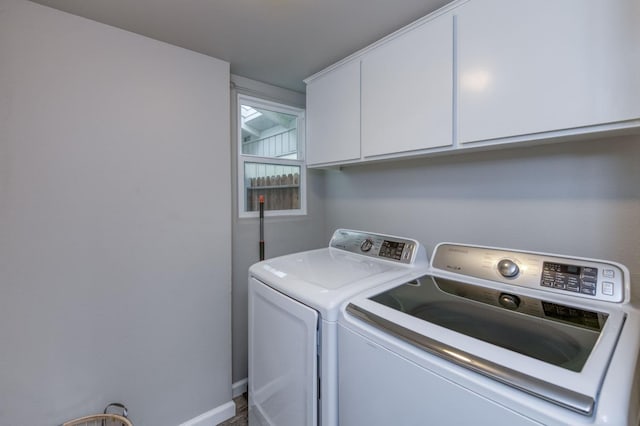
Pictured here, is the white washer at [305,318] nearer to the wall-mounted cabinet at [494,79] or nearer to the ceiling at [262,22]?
the wall-mounted cabinet at [494,79]

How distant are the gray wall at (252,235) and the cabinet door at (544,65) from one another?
59.1 inches

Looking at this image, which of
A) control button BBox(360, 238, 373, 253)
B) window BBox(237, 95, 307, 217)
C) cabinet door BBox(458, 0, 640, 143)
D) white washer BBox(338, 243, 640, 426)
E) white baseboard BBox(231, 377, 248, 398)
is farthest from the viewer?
window BBox(237, 95, 307, 217)

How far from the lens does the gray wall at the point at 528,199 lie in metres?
1.20

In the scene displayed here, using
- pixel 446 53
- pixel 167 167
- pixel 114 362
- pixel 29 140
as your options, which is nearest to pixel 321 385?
pixel 114 362

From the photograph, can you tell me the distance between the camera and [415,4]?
138 cm

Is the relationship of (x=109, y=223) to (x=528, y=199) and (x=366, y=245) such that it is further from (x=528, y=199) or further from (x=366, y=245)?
(x=528, y=199)

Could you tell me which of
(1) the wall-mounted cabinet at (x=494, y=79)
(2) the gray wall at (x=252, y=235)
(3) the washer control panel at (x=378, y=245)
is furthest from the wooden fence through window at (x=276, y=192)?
(1) the wall-mounted cabinet at (x=494, y=79)

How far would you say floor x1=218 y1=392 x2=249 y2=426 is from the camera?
1924 mm

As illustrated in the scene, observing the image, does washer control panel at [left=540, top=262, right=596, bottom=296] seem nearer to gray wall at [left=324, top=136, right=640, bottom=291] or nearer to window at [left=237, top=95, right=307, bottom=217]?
gray wall at [left=324, top=136, right=640, bottom=291]

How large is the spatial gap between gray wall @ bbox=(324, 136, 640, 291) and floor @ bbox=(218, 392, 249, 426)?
1.70m

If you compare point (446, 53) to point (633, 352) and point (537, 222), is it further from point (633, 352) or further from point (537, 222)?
point (633, 352)

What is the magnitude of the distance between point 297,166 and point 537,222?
5.96 feet

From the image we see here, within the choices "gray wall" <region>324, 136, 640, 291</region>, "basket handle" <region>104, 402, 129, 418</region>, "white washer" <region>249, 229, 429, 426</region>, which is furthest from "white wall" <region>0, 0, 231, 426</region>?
"gray wall" <region>324, 136, 640, 291</region>

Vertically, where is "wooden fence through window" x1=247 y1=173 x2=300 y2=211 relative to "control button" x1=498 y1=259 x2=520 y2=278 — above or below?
above
